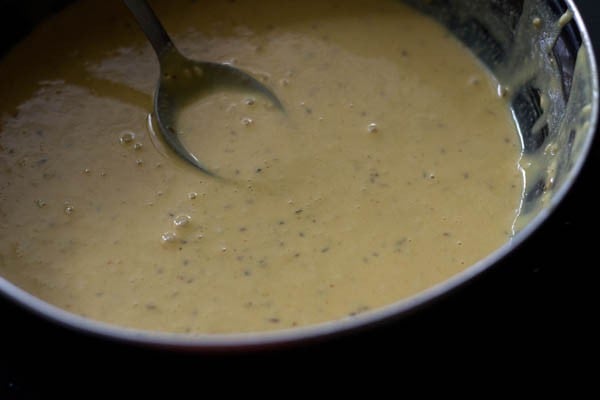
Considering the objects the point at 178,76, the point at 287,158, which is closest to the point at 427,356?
the point at 287,158

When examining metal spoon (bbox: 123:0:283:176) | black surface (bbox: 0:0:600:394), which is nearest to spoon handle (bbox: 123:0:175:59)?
metal spoon (bbox: 123:0:283:176)

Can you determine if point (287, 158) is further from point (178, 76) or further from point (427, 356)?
point (427, 356)

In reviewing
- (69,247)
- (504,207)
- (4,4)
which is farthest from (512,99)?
(4,4)

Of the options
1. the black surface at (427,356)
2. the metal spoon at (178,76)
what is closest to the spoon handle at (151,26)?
the metal spoon at (178,76)

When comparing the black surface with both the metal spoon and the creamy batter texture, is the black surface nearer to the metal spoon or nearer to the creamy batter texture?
the creamy batter texture

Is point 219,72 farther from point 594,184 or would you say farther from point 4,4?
point 594,184

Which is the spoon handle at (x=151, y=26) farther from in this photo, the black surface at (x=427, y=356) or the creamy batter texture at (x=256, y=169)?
the black surface at (x=427, y=356)
